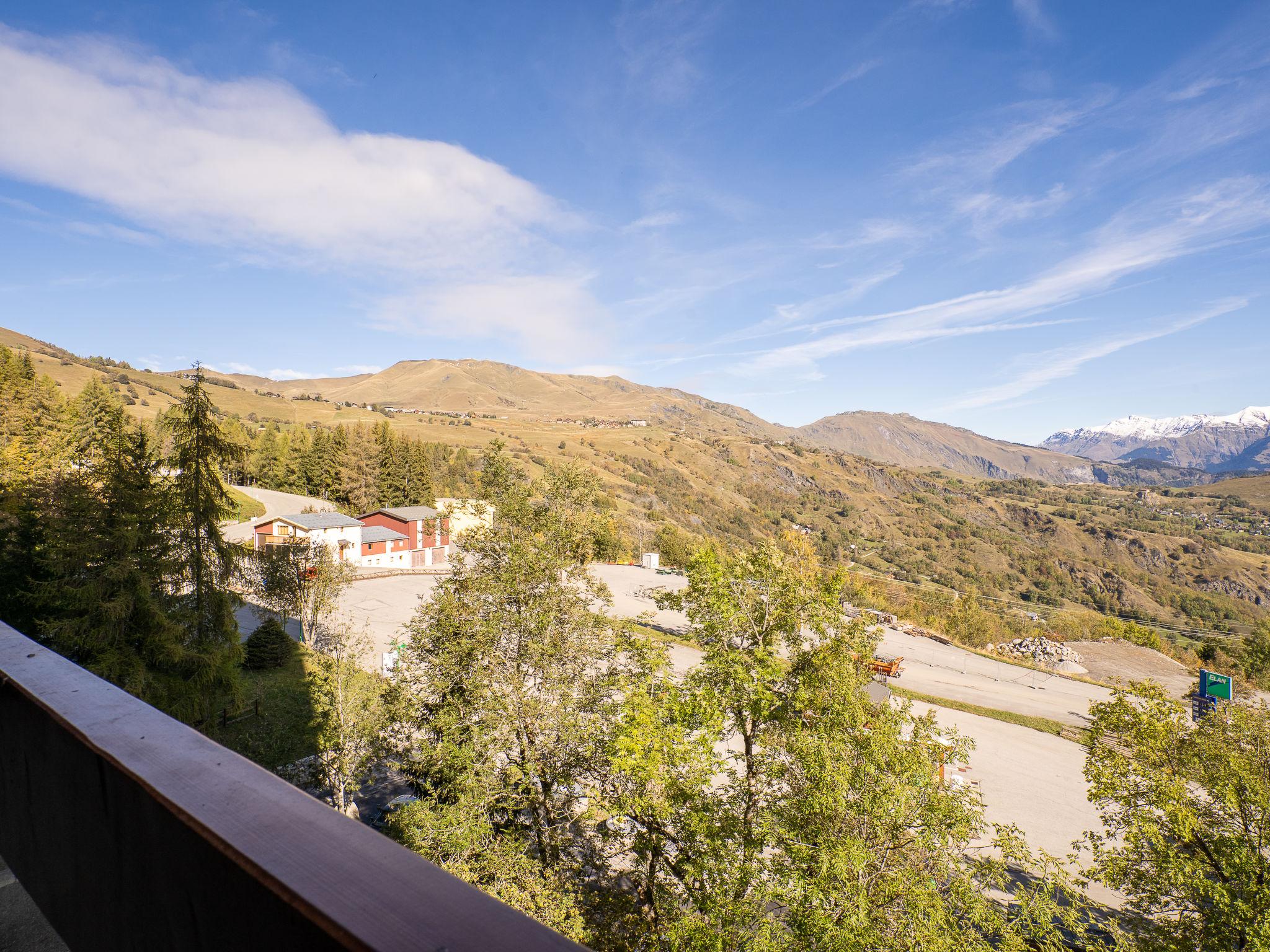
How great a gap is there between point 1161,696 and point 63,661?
537 inches

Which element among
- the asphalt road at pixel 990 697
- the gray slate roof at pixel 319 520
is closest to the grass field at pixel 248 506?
the gray slate roof at pixel 319 520

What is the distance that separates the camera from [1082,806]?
60.2ft

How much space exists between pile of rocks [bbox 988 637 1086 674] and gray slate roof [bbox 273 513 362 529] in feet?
155

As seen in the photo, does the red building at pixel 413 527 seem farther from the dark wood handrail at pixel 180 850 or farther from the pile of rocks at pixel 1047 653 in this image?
the dark wood handrail at pixel 180 850

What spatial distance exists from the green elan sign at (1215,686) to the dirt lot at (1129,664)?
870 cm

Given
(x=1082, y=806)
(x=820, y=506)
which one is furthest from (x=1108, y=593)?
(x=1082, y=806)

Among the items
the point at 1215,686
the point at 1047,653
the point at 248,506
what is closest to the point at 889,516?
the point at 1047,653

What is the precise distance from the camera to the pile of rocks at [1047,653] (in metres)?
35.9

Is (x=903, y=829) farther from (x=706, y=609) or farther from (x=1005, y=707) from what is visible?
(x=1005, y=707)

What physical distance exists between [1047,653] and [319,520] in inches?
1965

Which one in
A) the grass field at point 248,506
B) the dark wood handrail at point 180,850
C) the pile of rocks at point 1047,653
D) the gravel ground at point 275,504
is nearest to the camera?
the dark wood handrail at point 180,850

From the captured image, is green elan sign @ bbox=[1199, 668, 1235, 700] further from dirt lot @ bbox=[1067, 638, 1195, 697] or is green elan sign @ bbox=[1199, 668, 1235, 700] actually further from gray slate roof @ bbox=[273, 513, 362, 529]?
gray slate roof @ bbox=[273, 513, 362, 529]

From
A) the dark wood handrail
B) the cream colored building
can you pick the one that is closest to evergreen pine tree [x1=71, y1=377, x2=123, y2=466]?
A: the cream colored building

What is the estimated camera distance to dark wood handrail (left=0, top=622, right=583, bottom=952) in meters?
0.66
